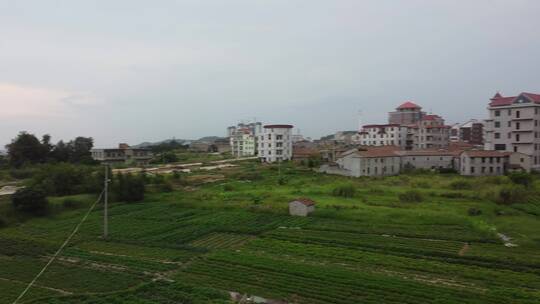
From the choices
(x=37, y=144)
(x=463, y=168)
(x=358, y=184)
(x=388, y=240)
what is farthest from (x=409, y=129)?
(x=37, y=144)

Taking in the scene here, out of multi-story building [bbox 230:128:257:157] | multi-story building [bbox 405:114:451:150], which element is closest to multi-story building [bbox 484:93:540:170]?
multi-story building [bbox 405:114:451:150]

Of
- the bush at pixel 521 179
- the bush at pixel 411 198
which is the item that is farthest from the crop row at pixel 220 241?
the bush at pixel 521 179

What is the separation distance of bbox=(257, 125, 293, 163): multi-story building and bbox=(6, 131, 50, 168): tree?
120 feet

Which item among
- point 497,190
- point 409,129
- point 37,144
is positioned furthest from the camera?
point 409,129

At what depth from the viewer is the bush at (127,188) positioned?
114 ft

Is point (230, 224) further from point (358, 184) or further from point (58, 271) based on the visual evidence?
point (358, 184)

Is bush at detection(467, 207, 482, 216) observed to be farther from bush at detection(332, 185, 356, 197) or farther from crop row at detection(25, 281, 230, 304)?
crop row at detection(25, 281, 230, 304)

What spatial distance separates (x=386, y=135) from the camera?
75.1 metres

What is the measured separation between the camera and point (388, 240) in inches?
846

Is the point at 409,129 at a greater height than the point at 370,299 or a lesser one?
greater

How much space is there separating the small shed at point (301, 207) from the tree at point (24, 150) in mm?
46048

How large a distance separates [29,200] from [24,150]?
115ft

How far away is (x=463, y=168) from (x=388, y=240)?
107ft

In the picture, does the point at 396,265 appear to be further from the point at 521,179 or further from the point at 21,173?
the point at 21,173
